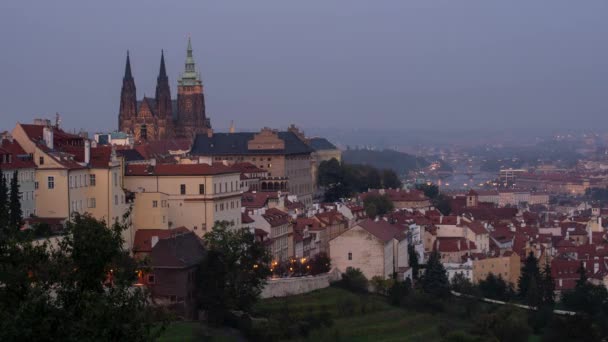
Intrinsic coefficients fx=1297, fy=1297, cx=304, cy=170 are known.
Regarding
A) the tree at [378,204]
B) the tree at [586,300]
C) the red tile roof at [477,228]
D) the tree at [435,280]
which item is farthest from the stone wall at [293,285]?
the tree at [378,204]

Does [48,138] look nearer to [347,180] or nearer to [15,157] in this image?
[15,157]

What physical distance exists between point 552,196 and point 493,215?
349ft

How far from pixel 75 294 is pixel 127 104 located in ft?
342

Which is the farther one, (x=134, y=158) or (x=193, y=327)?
Answer: (x=134, y=158)

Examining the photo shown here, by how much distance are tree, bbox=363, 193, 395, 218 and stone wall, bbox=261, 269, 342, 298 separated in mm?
25986

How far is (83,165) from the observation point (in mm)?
46062

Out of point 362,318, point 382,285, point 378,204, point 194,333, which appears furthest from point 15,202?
point 378,204

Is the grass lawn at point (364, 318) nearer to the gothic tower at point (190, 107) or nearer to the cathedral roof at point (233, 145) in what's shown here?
the cathedral roof at point (233, 145)

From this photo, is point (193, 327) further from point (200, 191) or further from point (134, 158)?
point (134, 158)

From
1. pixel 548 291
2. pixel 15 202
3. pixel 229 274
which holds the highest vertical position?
pixel 15 202

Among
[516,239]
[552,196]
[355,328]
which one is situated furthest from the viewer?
[552,196]

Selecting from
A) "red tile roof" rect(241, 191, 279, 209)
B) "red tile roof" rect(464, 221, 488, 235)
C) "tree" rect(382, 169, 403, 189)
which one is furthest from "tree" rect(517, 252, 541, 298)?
"tree" rect(382, 169, 403, 189)

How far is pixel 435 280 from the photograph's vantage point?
57312 millimetres

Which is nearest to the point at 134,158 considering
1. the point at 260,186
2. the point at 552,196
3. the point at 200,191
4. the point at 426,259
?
the point at 260,186
